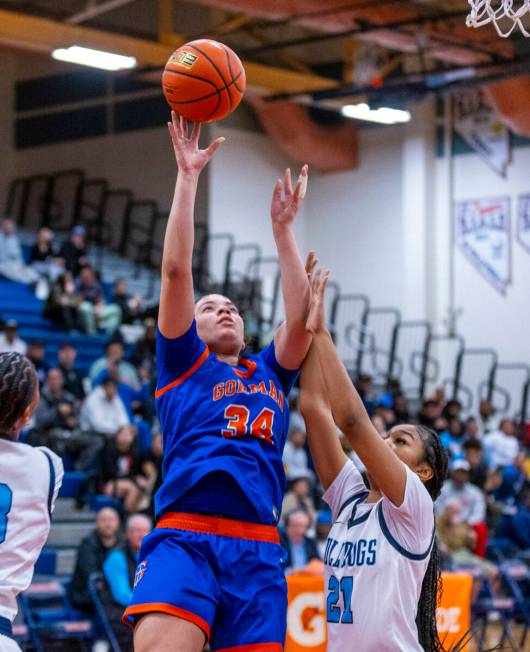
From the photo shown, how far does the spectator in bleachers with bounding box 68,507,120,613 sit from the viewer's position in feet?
30.7

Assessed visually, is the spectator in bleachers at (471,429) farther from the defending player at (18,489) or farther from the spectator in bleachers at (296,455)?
the defending player at (18,489)

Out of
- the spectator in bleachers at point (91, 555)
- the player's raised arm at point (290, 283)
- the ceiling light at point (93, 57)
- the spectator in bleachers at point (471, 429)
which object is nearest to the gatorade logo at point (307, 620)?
the spectator in bleachers at point (91, 555)

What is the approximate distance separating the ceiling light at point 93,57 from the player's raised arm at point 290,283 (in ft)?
31.7

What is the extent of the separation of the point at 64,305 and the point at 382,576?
1200cm

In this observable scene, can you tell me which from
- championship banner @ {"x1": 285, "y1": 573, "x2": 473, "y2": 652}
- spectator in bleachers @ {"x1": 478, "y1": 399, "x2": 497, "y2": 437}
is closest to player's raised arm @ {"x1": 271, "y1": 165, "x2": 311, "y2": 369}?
championship banner @ {"x1": 285, "y1": 573, "x2": 473, "y2": 652}

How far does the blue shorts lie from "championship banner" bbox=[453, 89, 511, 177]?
16.3 meters

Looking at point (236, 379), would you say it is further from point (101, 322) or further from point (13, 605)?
point (101, 322)

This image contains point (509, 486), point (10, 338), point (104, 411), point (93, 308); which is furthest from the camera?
point (93, 308)

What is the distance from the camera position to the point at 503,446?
16.7m

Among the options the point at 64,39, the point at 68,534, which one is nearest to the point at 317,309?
the point at 68,534

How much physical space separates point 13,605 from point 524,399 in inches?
589

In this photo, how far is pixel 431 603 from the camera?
4.28m

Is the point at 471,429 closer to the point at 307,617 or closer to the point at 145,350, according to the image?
the point at 145,350

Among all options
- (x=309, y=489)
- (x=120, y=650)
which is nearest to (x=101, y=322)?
(x=309, y=489)
